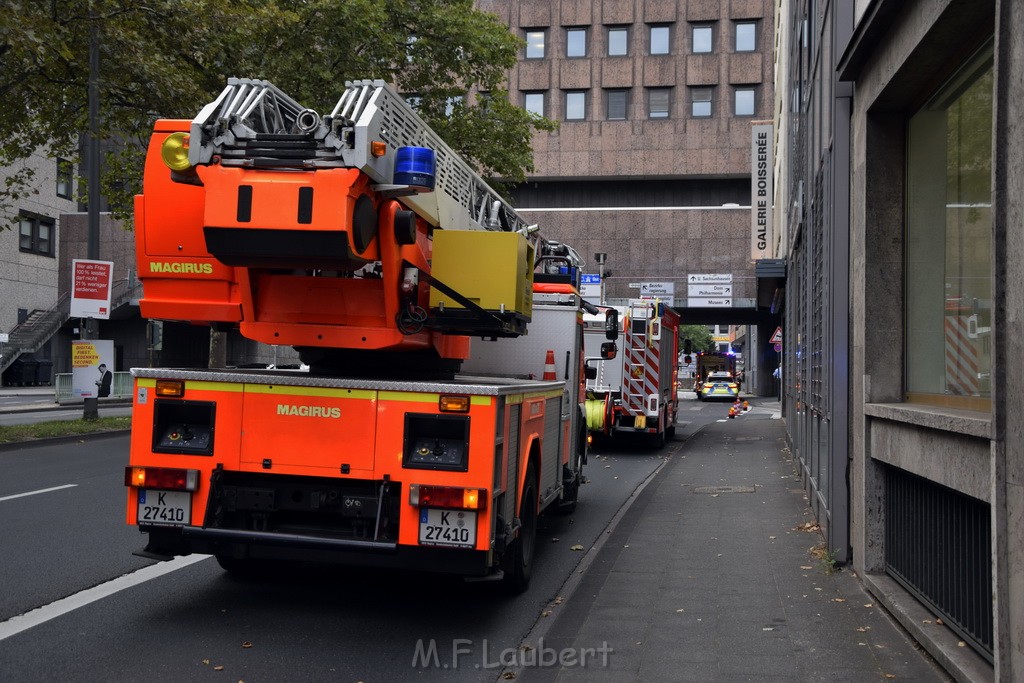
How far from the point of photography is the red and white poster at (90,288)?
74.7 feet

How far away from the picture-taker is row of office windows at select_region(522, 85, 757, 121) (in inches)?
2045

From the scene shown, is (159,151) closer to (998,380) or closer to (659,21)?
(998,380)

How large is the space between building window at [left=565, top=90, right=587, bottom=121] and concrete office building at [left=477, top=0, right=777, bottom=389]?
0.05m

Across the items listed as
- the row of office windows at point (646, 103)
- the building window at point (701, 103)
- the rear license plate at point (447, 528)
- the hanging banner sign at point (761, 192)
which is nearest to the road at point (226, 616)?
the rear license plate at point (447, 528)

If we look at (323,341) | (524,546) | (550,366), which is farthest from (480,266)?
(550,366)

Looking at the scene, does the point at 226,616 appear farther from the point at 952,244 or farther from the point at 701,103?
the point at 701,103

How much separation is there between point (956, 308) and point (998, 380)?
2.01 metres

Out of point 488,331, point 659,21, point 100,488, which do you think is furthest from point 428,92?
point 659,21

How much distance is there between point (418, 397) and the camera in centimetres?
629

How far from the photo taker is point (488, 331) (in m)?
7.37

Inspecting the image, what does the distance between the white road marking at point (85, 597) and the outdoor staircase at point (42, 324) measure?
40.2 meters

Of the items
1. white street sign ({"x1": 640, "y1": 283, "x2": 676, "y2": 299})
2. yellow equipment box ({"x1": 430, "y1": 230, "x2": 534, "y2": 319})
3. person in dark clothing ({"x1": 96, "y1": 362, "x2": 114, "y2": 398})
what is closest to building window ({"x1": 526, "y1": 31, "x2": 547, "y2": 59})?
white street sign ({"x1": 640, "y1": 283, "x2": 676, "y2": 299})

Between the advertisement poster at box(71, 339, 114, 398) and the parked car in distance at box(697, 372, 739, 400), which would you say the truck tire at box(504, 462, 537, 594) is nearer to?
the advertisement poster at box(71, 339, 114, 398)

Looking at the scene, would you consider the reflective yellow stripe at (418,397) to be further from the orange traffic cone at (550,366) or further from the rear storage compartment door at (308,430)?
the orange traffic cone at (550,366)
